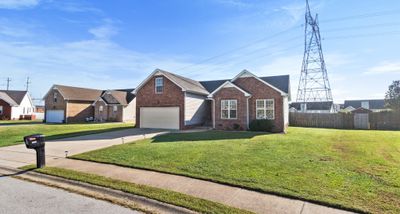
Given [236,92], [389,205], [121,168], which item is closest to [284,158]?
[389,205]

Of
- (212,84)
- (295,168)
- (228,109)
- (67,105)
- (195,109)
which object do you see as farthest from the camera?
(67,105)

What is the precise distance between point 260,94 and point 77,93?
2960 cm

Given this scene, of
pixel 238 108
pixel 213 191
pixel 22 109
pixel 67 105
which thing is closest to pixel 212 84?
pixel 238 108

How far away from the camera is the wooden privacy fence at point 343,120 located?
21.8 m

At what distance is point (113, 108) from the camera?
33.8m

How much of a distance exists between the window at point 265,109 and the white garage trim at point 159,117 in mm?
7177

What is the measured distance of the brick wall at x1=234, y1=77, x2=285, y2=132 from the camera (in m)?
17.8

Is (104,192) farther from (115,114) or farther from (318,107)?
(318,107)

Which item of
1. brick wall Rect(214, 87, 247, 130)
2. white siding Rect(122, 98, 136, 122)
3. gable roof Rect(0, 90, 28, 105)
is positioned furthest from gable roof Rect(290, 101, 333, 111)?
gable roof Rect(0, 90, 28, 105)

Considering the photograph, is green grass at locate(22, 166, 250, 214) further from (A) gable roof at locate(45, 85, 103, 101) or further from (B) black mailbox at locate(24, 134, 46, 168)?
(A) gable roof at locate(45, 85, 103, 101)

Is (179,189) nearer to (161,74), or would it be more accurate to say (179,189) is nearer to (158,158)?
(158,158)

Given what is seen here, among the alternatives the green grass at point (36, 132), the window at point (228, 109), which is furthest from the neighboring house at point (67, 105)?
the window at point (228, 109)

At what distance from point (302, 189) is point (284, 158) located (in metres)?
2.99

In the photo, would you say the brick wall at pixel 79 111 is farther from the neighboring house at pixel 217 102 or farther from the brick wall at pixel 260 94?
the brick wall at pixel 260 94
